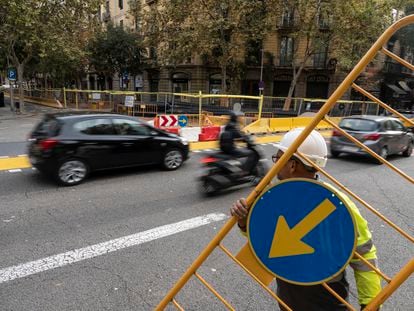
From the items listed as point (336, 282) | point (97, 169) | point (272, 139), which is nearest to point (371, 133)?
point (272, 139)

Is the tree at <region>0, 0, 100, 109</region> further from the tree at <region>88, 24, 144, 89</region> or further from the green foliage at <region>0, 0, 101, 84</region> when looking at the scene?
the tree at <region>88, 24, 144, 89</region>

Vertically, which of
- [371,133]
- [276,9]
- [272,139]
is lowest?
[272,139]

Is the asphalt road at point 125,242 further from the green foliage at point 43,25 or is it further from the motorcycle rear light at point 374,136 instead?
the green foliage at point 43,25

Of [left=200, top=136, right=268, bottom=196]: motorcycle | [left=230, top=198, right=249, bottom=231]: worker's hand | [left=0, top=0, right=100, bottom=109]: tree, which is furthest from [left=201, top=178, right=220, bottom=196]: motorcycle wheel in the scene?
[left=0, top=0, right=100, bottom=109]: tree

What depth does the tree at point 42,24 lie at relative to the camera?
62.0 ft

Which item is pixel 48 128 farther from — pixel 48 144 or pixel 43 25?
pixel 43 25

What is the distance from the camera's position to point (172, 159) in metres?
8.34

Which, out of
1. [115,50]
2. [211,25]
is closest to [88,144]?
[211,25]

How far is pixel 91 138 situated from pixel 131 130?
3.35 feet

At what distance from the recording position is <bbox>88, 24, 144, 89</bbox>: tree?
29.9 metres

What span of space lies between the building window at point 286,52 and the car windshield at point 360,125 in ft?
79.8

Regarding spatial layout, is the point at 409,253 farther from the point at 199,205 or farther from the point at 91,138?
the point at 91,138

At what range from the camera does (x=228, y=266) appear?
3736mm

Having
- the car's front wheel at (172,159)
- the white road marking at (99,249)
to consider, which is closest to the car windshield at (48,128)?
the car's front wheel at (172,159)
